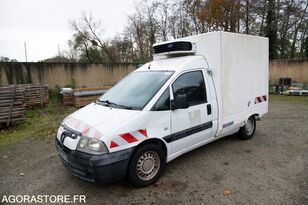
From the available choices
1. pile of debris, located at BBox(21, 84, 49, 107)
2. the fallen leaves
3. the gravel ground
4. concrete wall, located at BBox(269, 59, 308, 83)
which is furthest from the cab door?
concrete wall, located at BBox(269, 59, 308, 83)

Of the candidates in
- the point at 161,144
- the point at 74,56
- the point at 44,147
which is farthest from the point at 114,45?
the point at 161,144

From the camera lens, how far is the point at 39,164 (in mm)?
4141

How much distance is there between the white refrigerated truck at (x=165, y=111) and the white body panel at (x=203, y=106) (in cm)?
1

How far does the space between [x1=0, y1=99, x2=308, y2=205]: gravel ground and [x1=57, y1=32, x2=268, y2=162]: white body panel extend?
1.44 ft

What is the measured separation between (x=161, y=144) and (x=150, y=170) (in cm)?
43

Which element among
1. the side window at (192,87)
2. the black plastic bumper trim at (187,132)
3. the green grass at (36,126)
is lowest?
the green grass at (36,126)

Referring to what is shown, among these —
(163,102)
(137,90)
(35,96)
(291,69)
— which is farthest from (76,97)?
(291,69)

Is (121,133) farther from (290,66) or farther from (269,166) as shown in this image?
(290,66)

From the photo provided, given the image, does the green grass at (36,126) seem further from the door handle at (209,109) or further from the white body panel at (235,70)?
the door handle at (209,109)

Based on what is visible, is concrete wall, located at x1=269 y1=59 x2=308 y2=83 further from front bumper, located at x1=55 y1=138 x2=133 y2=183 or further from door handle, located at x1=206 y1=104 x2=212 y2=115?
front bumper, located at x1=55 y1=138 x2=133 y2=183

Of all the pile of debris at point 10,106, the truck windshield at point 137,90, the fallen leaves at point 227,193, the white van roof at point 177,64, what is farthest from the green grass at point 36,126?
the fallen leaves at point 227,193

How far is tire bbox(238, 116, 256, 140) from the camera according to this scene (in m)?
4.96

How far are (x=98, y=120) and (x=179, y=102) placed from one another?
123cm

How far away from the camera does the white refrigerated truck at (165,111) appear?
282 cm
